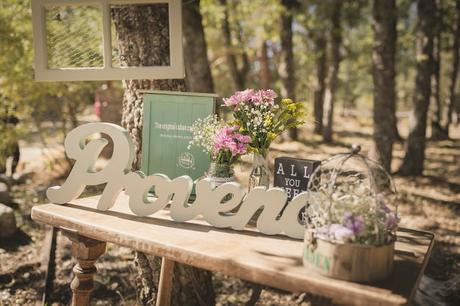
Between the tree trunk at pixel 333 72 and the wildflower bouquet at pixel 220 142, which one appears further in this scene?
the tree trunk at pixel 333 72

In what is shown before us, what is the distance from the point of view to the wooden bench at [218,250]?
1.64m

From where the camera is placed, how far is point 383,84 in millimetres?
7133

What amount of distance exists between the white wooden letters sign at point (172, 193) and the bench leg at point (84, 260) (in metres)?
0.20

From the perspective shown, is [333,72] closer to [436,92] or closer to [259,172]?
[436,92]

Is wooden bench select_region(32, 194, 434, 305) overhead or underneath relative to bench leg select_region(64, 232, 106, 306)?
overhead

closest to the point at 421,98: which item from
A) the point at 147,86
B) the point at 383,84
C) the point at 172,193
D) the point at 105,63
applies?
the point at 383,84

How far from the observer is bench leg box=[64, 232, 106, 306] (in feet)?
7.98

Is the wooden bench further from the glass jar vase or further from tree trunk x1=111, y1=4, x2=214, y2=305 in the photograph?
tree trunk x1=111, y1=4, x2=214, y2=305

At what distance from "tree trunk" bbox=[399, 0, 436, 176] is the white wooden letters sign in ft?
22.9

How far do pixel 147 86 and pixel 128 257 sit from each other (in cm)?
235

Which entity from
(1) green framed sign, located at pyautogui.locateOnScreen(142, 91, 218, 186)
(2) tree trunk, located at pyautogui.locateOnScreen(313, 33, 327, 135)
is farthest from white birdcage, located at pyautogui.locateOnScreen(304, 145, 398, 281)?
(2) tree trunk, located at pyautogui.locateOnScreen(313, 33, 327, 135)

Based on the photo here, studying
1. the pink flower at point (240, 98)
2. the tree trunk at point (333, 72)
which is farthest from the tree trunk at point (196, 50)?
the tree trunk at point (333, 72)

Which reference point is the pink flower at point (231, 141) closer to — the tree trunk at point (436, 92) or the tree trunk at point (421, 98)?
the tree trunk at point (421, 98)

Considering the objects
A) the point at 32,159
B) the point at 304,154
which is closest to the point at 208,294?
the point at 304,154
